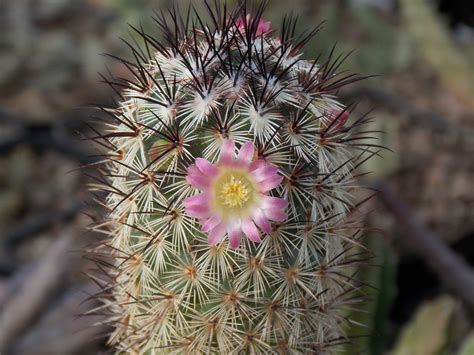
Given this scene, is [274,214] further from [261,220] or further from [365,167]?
[365,167]

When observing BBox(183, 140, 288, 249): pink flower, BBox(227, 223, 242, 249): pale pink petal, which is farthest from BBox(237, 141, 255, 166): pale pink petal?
BBox(227, 223, 242, 249): pale pink petal

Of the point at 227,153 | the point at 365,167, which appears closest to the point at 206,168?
the point at 227,153

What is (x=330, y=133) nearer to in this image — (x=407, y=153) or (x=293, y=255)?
(x=293, y=255)

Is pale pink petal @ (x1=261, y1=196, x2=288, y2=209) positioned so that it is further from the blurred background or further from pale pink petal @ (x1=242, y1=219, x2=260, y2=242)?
the blurred background

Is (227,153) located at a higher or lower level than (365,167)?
lower

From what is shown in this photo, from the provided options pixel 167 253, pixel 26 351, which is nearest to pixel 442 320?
pixel 167 253

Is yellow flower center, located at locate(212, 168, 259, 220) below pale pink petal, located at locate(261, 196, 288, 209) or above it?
above

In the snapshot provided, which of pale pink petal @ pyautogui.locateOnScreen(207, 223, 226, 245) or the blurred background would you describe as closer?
pale pink petal @ pyautogui.locateOnScreen(207, 223, 226, 245)
